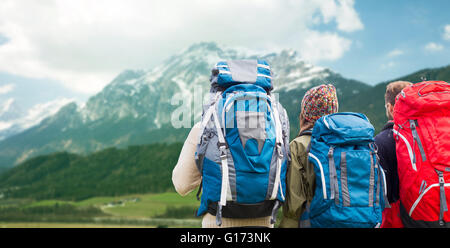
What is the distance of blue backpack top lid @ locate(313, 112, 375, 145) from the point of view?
12.2ft

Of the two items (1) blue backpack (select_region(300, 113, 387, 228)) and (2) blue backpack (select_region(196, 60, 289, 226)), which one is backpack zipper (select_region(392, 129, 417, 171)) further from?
(2) blue backpack (select_region(196, 60, 289, 226))

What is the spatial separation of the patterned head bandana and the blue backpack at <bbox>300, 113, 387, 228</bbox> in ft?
1.53

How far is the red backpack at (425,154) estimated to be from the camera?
12.4ft

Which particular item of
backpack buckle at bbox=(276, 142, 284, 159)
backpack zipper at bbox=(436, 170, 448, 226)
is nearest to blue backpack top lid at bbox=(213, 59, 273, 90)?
backpack buckle at bbox=(276, 142, 284, 159)

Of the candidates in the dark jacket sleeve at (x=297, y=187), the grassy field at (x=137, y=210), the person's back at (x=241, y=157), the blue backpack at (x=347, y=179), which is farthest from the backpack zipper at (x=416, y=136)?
the grassy field at (x=137, y=210)

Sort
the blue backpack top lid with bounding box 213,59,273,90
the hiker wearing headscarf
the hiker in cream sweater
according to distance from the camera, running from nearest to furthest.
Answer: the hiker in cream sweater < the blue backpack top lid with bounding box 213,59,273,90 < the hiker wearing headscarf

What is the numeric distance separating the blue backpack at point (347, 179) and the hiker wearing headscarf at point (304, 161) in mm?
150

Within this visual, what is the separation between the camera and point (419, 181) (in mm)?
3861

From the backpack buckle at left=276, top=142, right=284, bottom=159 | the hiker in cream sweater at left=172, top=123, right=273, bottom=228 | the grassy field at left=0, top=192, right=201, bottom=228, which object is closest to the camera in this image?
the backpack buckle at left=276, top=142, right=284, bottom=159

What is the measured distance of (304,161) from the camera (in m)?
4.02

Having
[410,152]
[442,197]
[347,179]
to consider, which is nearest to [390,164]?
[410,152]

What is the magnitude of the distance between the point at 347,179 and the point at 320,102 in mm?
1107

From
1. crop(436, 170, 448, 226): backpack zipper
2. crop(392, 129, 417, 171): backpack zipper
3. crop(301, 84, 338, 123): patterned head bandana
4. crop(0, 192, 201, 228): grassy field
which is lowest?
crop(0, 192, 201, 228): grassy field
